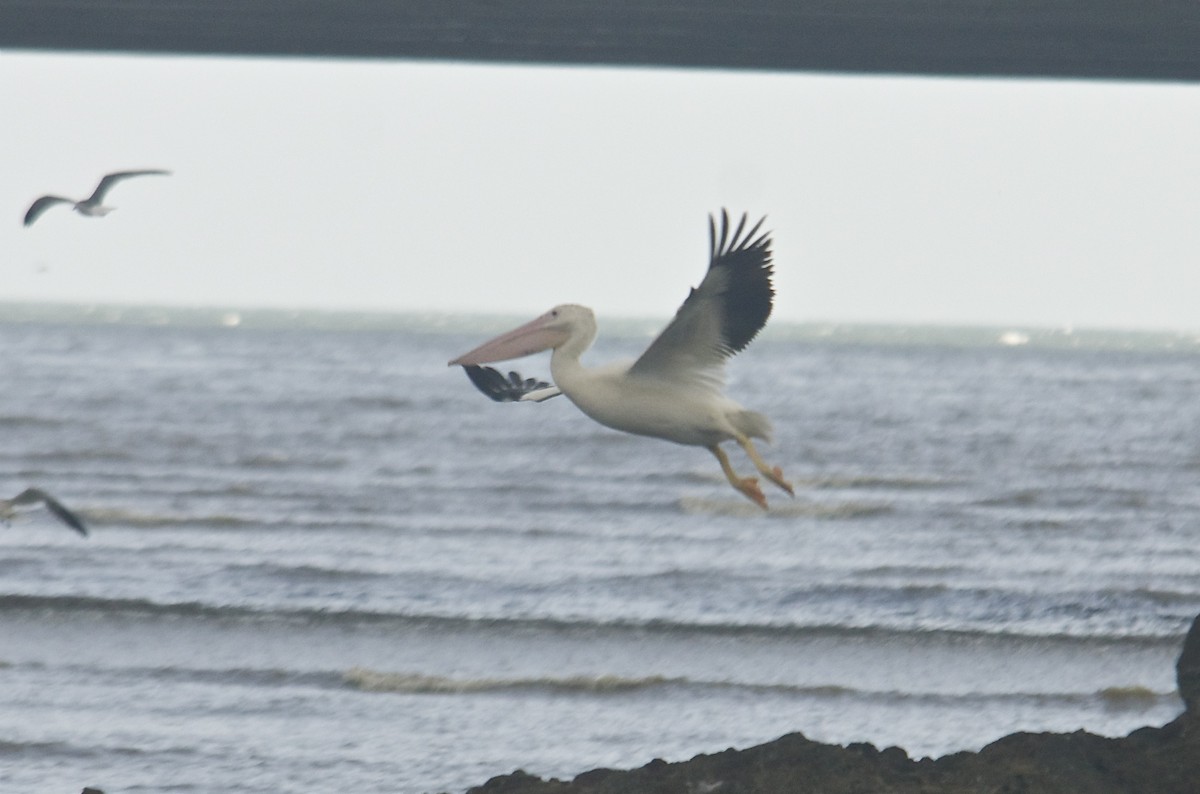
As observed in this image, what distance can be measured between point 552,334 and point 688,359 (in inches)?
18.7

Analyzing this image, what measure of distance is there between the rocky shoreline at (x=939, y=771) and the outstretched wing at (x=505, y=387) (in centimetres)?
155

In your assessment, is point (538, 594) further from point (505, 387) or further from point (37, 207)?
point (505, 387)

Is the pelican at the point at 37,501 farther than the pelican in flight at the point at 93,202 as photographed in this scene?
No

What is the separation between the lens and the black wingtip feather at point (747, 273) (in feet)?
15.1

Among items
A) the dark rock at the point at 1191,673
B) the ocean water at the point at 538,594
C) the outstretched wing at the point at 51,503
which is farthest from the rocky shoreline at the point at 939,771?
the outstretched wing at the point at 51,503

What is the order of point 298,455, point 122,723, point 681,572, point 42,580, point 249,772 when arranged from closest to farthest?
→ point 249,772 → point 122,723 → point 42,580 → point 681,572 → point 298,455

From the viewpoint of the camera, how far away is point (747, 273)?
15.1 feet

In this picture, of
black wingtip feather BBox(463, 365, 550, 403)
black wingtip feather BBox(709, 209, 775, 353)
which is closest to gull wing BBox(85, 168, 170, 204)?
black wingtip feather BBox(463, 365, 550, 403)

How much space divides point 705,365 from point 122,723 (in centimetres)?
402

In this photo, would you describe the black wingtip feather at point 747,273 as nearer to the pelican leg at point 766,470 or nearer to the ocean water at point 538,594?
the pelican leg at point 766,470

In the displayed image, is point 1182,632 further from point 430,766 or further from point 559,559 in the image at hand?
point 430,766

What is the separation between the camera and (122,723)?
24.7 ft

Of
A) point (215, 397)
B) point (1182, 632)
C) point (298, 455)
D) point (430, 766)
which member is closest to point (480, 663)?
point (430, 766)

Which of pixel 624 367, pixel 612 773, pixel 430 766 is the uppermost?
pixel 624 367
